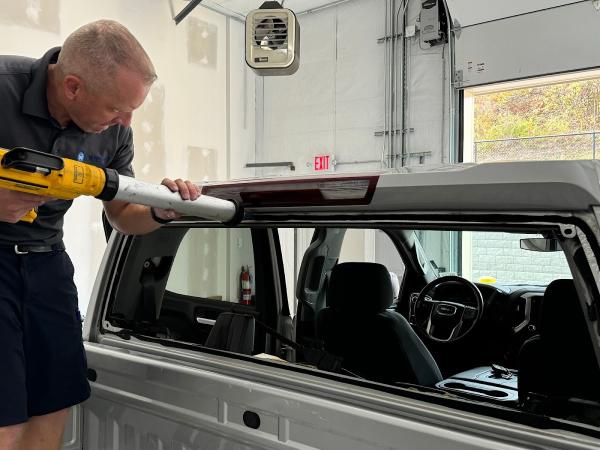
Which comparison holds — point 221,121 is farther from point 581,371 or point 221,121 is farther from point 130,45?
point 581,371

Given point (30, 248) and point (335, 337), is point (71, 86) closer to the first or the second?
point (30, 248)

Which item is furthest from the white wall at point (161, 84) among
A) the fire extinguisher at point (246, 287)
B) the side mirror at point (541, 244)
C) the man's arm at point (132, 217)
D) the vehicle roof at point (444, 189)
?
the side mirror at point (541, 244)

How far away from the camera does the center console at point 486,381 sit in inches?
93.3

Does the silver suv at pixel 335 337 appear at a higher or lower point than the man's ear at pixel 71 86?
lower

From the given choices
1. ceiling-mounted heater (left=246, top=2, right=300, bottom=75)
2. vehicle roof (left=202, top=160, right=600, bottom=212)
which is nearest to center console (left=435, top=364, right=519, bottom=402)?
vehicle roof (left=202, top=160, right=600, bottom=212)

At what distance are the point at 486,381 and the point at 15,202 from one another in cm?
217

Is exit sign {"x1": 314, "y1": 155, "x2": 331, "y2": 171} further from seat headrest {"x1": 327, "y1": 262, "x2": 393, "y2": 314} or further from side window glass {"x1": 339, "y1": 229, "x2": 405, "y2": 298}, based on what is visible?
seat headrest {"x1": 327, "y1": 262, "x2": 393, "y2": 314}

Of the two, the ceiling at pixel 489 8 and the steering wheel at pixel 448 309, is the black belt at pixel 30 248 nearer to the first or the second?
the steering wheel at pixel 448 309

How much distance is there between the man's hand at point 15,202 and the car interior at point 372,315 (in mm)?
644

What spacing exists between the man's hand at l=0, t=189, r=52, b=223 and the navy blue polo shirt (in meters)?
0.22

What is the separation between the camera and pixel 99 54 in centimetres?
143

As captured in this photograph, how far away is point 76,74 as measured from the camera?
1447mm

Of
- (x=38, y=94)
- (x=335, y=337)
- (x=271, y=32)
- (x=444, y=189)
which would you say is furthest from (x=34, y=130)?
(x=271, y=32)

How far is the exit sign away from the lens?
23.8 ft
